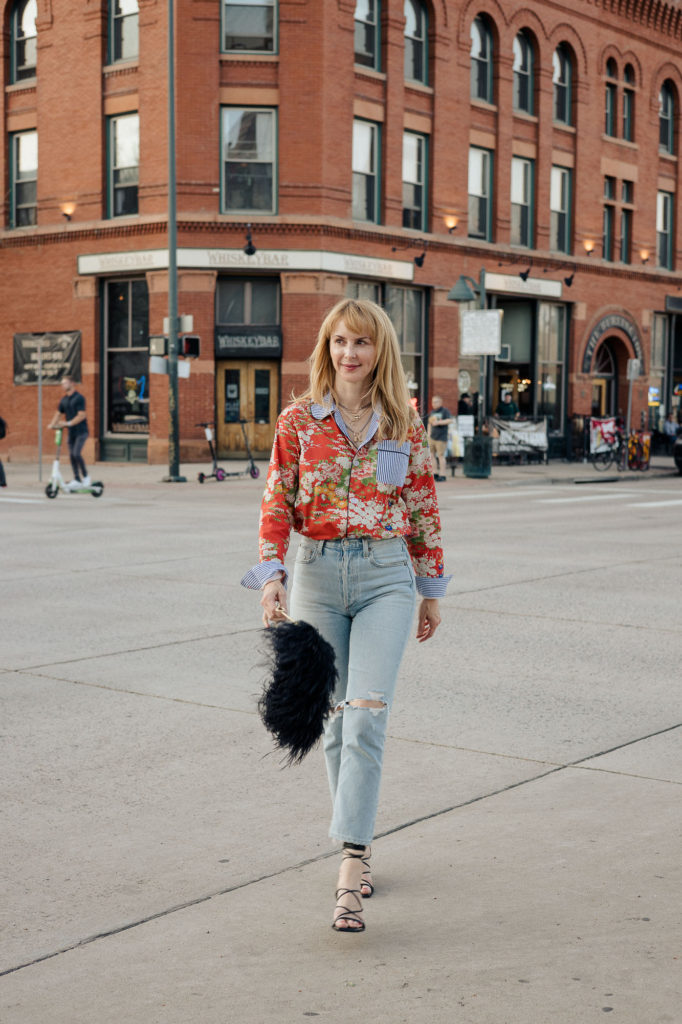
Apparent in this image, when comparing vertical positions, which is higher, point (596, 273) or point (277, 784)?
point (596, 273)

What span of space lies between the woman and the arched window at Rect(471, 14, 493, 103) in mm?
33277

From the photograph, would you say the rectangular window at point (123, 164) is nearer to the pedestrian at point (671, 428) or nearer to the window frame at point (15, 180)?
the window frame at point (15, 180)

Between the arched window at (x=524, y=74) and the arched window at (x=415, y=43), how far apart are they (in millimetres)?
4072

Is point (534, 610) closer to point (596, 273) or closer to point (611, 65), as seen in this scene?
point (596, 273)

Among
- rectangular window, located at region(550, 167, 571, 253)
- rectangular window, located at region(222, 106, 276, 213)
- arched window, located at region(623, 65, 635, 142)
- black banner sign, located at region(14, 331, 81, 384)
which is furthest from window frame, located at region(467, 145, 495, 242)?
black banner sign, located at region(14, 331, 81, 384)

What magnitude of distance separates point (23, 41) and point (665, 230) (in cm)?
2219

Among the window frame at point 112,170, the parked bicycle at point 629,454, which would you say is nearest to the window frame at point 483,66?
the window frame at point 112,170

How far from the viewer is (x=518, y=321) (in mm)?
38125

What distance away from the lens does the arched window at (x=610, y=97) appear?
132 feet

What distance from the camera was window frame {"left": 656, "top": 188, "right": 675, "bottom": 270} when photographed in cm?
4344

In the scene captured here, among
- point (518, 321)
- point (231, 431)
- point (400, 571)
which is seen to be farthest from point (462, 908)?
point (518, 321)

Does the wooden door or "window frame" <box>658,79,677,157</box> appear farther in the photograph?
"window frame" <box>658,79,677,157</box>

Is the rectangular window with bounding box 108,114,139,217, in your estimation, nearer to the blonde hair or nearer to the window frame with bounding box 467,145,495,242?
the window frame with bounding box 467,145,495,242

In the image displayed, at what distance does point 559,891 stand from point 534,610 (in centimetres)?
585
